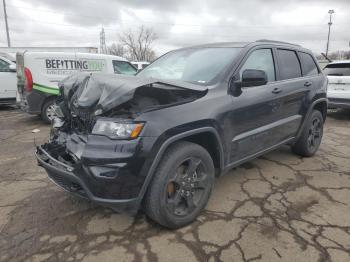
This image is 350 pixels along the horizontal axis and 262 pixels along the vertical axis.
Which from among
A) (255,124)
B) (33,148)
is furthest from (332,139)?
(33,148)

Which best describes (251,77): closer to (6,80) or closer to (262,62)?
(262,62)

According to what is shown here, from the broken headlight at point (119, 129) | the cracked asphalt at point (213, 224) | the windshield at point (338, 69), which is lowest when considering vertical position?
the cracked asphalt at point (213, 224)

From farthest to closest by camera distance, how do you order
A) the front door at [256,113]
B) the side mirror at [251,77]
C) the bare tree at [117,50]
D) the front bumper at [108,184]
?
1. the bare tree at [117,50]
2. the front door at [256,113]
3. the side mirror at [251,77]
4. the front bumper at [108,184]

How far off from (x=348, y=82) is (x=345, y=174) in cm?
454

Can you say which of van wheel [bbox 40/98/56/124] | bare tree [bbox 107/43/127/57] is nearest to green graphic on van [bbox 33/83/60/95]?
van wheel [bbox 40/98/56/124]

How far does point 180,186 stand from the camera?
2727mm

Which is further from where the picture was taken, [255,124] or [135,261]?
[255,124]

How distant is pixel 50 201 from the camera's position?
3.35 meters

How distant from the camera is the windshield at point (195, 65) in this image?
3.23 meters

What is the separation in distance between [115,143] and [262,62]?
2.29 m

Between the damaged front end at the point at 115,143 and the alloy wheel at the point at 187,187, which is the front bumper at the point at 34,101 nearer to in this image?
the damaged front end at the point at 115,143

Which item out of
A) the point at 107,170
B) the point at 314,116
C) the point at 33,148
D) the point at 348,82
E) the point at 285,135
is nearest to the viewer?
the point at 107,170

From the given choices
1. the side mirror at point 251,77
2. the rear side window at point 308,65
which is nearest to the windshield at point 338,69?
the rear side window at point 308,65

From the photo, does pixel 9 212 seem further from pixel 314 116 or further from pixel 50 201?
pixel 314 116
